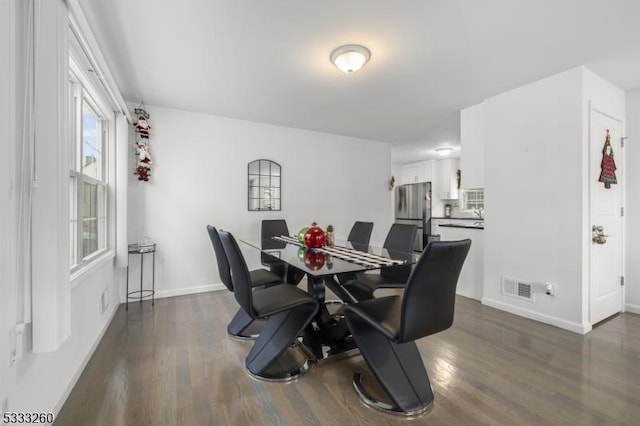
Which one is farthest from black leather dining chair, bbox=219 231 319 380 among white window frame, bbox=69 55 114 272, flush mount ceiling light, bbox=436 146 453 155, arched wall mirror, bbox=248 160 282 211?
flush mount ceiling light, bbox=436 146 453 155

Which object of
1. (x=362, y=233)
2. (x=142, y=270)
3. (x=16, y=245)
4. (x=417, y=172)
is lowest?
(x=142, y=270)

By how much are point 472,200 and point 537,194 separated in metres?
3.21

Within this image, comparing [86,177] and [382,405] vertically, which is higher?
[86,177]

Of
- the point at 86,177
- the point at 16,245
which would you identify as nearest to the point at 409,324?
the point at 16,245

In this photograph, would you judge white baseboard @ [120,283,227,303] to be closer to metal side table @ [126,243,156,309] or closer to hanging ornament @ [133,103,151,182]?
metal side table @ [126,243,156,309]

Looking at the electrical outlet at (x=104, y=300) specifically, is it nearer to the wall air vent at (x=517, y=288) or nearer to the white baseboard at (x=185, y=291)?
the white baseboard at (x=185, y=291)

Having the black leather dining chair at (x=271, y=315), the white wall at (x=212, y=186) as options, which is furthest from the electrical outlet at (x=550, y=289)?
the white wall at (x=212, y=186)

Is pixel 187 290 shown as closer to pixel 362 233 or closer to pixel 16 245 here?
pixel 362 233

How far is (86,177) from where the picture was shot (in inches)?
90.3

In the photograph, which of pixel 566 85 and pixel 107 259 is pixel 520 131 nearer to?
pixel 566 85

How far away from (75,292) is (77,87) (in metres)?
1.45

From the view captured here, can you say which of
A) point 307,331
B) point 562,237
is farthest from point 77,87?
point 562,237

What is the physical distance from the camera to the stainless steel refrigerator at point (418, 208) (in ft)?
22.4

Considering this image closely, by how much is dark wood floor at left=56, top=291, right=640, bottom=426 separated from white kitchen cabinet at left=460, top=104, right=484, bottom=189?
1.70 metres
